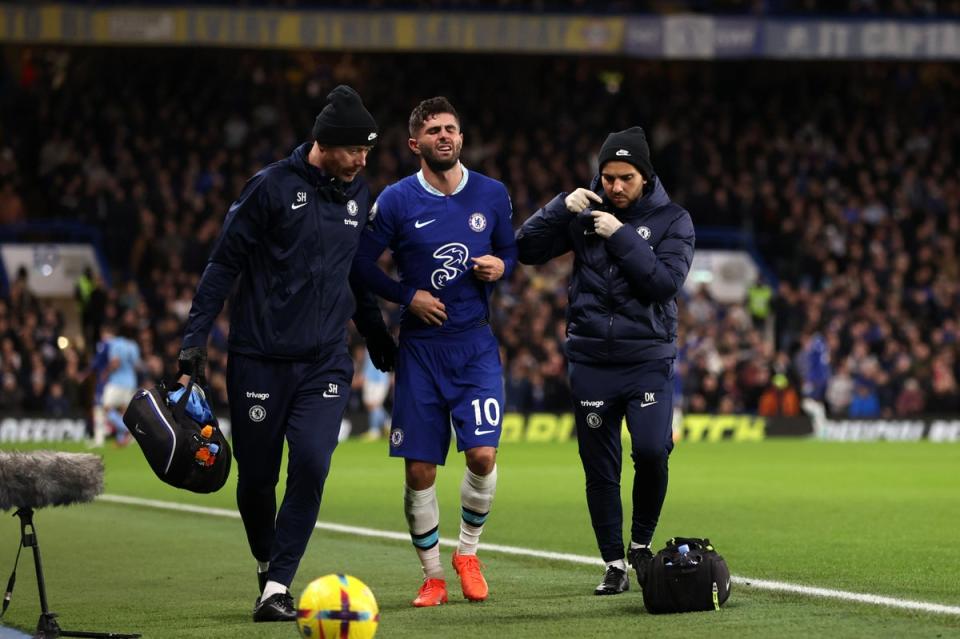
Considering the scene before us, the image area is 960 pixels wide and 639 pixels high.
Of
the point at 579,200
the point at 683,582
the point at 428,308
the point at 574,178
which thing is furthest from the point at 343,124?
the point at 574,178

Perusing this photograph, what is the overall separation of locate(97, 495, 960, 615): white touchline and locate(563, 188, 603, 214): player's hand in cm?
214

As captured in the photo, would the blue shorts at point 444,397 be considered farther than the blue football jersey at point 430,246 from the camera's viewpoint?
No

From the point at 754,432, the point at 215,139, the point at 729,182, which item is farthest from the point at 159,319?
the point at 729,182

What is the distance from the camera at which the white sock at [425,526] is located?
8.59 m

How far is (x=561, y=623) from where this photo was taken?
25.0 feet

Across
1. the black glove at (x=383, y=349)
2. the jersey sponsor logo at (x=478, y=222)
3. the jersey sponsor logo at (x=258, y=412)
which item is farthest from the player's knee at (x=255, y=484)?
the jersey sponsor logo at (x=478, y=222)

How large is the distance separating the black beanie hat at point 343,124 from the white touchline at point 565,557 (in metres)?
3.08

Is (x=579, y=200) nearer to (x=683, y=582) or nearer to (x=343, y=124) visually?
(x=343, y=124)

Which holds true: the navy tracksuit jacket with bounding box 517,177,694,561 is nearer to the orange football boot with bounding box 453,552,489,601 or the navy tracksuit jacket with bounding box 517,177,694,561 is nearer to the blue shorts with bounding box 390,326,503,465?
the blue shorts with bounding box 390,326,503,465

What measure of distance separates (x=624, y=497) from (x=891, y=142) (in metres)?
25.1

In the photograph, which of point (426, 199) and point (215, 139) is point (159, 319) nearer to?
point (215, 139)

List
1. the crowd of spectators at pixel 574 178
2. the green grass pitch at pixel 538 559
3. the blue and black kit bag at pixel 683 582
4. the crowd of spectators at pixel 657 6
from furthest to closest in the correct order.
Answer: the crowd of spectators at pixel 657 6 < the crowd of spectators at pixel 574 178 < the blue and black kit bag at pixel 683 582 < the green grass pitch at pixel 538 559

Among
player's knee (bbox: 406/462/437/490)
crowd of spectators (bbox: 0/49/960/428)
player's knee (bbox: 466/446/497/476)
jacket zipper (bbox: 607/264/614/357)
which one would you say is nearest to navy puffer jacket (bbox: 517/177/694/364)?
jacket zipper (bbox: 607/264/614/357)

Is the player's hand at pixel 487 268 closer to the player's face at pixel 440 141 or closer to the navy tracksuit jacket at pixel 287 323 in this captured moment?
the player's face at pixel 440 141
